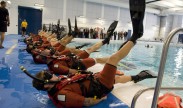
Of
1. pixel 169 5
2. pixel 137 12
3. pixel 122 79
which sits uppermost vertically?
pixel 169 5

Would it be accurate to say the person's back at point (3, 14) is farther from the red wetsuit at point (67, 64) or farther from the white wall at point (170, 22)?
the white wall at point (170, 22)

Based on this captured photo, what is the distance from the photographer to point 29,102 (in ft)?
9.81

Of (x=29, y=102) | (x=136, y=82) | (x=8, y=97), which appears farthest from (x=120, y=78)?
(x=8, y=97)

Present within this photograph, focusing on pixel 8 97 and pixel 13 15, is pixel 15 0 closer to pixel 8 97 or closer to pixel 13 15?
pixel 13 15

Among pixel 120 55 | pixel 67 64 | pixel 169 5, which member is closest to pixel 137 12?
pixel 120 55

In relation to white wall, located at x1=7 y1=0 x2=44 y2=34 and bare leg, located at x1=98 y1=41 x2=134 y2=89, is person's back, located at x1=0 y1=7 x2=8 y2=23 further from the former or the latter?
white wall, located at x1=7 y1=0 x2=44 y2=34

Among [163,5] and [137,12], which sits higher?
[163,5]

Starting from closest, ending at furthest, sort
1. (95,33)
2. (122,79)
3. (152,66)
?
(122,79)
(152,66)
(95,33)

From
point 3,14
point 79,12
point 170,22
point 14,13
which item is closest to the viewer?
point 3,14

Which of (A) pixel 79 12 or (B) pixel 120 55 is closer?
(B) pixel 120 55

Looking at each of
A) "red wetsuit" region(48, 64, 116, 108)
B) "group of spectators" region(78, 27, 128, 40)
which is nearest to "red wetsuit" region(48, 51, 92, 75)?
"red wetsuit" region(48, 64, 116, 108)

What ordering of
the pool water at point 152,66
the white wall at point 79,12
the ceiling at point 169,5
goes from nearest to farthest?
the pool water at point 152,66, the white wall at point 79,12, the ceiling at point 169,5

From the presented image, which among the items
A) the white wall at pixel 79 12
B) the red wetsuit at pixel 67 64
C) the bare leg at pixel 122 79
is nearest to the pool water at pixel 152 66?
the bare leg at pixel 122 79

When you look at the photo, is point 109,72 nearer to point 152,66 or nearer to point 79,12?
point 152,66
